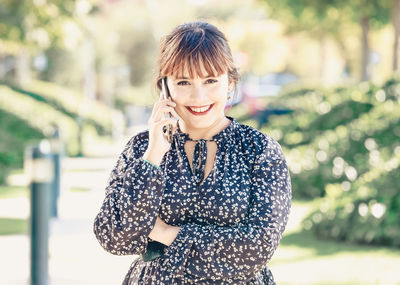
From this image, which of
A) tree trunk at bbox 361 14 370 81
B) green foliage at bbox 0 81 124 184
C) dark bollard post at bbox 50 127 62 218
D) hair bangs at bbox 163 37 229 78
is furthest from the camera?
tree trunk at bbox 361 14 370 81

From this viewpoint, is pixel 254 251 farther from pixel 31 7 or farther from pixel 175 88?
pixel 31 7

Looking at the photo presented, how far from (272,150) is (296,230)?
600cm

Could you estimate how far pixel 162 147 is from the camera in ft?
8.98

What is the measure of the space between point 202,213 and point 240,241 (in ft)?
0.57

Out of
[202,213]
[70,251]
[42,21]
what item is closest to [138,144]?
[202,213]

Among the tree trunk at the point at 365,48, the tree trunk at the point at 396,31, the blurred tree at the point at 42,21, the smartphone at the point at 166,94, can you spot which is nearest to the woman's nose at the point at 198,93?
the smartphone at the point at 166,94

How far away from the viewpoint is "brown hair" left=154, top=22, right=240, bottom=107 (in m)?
2.78

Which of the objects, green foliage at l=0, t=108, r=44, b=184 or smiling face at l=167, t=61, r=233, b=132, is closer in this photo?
smiling face at l=167, t=61, r=233, b=132

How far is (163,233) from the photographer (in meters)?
2.69

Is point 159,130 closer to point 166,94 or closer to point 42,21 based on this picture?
point 166,94

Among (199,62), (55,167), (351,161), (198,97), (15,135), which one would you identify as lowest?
(198,97)

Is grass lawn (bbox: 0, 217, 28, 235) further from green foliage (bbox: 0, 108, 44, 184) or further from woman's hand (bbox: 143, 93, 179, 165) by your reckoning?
woman's hand (bbox: 143, 93, 179, 165)

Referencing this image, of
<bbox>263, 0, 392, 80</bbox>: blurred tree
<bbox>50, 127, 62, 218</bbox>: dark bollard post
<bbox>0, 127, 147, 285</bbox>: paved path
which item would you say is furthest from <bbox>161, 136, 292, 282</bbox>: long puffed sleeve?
<bbox>263, 0, 392, 80</bbox>: blurred tree

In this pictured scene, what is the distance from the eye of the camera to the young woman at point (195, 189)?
2.69 m
